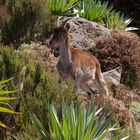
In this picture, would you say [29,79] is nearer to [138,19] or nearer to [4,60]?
[4,60]

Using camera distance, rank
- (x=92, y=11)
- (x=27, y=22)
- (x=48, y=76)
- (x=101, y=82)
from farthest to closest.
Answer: (x=92, y=11), (x=27, y=22), (x=101, y=82), (x=48, y=76)

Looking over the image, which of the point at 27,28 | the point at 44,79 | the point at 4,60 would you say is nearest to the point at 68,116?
the point at 44,79

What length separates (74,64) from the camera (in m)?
9.55

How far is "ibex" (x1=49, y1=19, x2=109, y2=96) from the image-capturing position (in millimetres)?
9445

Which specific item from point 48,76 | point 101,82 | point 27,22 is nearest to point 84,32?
point 27,22

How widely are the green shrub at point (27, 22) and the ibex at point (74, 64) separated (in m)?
2.07

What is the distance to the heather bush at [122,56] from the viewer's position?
1270 cm

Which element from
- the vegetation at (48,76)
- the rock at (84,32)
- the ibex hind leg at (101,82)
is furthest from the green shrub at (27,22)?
the ibex hind leg at (101,82)

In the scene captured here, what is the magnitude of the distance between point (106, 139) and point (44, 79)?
1.37m

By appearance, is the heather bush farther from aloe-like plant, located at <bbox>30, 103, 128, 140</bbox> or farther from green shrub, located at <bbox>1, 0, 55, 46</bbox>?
aloe-like plant, located at <bbox>30, 103, 128, 140</bbox>

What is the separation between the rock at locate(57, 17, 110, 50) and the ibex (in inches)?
104

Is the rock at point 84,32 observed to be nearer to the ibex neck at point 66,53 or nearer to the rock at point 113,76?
the rock at point 113,76

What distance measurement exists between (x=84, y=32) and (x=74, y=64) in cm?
394

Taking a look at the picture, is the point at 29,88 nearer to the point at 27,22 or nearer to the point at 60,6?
the point at 27,22
